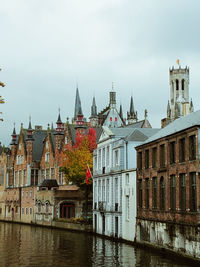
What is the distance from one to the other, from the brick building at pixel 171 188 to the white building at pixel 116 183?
243 cm

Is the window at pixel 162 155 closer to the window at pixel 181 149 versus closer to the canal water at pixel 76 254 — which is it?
the window at pixel 181 149

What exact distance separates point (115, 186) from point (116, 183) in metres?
0.41

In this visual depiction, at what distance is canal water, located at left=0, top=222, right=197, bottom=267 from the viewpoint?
31812 millimetres

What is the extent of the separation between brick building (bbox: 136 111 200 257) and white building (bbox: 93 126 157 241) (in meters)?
2.43

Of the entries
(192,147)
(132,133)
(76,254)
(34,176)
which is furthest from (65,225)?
(192,147)

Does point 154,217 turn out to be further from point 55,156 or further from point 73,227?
point 55,156

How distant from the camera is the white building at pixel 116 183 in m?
46.1

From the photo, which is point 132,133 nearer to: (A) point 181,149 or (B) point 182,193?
(A) point 181,149

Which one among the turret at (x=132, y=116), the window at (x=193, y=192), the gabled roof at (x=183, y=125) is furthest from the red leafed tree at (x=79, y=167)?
the turret at (x=132, y=116)

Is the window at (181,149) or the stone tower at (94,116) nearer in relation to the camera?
the window at (181,149)

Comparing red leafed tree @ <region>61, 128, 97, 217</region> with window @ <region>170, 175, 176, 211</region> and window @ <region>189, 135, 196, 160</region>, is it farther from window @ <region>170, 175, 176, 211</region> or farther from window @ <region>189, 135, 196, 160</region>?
window @ <region>189, 135, 196, 160</region>

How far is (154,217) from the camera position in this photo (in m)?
39.4

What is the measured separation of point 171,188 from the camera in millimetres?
36688

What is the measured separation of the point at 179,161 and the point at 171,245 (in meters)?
6.50
